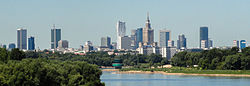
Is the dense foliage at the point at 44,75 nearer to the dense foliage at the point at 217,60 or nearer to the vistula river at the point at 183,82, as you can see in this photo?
the vistula river at the point at 183,82

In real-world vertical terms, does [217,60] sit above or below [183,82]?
above

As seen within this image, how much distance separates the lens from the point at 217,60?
129000mm

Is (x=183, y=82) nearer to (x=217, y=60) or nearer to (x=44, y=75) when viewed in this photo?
(x=217, y=60)

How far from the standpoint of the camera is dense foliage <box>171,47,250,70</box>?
119 metres

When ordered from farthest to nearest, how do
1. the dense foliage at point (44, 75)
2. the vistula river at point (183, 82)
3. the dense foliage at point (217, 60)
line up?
1. the dense foliage at point (217, 60)
2. the vistula river at point (183, 82)
3. the dense foliage at point (44, 75)

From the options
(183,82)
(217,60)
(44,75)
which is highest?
(217,60)

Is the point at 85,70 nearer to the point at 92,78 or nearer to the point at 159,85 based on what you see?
the point at 92,78

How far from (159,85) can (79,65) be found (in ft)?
75.1

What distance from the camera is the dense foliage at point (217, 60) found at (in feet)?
391

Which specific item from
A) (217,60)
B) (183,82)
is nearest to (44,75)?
(183,82)

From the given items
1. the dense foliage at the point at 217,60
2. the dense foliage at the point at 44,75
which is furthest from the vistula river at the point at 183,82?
the dense foliage at the point at 44,75

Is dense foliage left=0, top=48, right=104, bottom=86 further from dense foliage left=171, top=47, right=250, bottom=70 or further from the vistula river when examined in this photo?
dense foliage left=171, top=47, right=250, bottom=70

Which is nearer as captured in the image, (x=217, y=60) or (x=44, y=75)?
(x=44, y=75)

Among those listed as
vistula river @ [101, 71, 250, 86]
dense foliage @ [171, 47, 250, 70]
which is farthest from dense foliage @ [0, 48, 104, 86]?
dense foliage @ [171, 47, 250, 70]
